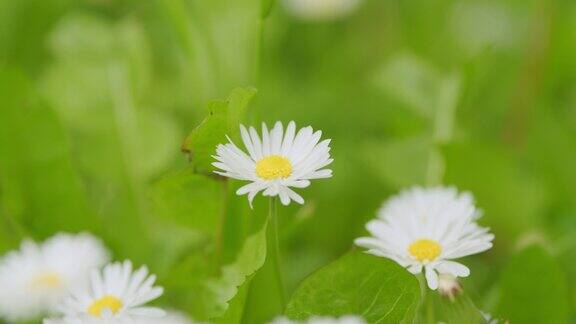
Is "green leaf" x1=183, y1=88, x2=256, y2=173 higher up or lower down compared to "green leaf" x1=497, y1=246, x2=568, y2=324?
higher up

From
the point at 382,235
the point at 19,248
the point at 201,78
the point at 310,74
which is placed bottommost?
the point at 382,235

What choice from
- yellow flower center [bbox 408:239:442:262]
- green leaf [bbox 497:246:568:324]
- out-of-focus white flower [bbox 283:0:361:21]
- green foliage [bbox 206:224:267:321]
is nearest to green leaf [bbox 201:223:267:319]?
green foliage [bbox 206:224:267:321]

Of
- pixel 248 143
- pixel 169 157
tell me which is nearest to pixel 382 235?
pixel 248 143

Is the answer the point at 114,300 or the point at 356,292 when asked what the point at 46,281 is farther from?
the point at 356,292

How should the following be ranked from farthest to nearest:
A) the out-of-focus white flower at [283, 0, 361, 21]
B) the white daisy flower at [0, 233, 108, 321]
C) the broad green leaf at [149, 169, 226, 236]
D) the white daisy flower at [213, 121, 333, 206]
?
1. the out-of-focus white flower at [283, 0, 361, 21]
2. the white daisy flower at [0, 233, 108, 321]
3. the broad green leaf at [149, 169, 226, 236]
4. the white daisy flower at [213, 121, 333, 206]

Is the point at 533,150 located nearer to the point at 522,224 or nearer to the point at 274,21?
the point at 522,224

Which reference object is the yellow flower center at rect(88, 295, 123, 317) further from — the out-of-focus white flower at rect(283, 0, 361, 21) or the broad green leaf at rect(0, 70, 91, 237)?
the out-of-focus white flower at rect(283, 0, 361, 21)

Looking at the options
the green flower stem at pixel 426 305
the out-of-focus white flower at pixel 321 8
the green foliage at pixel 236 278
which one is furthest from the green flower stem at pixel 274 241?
the out-of-focus white flower at pixel 321 8
